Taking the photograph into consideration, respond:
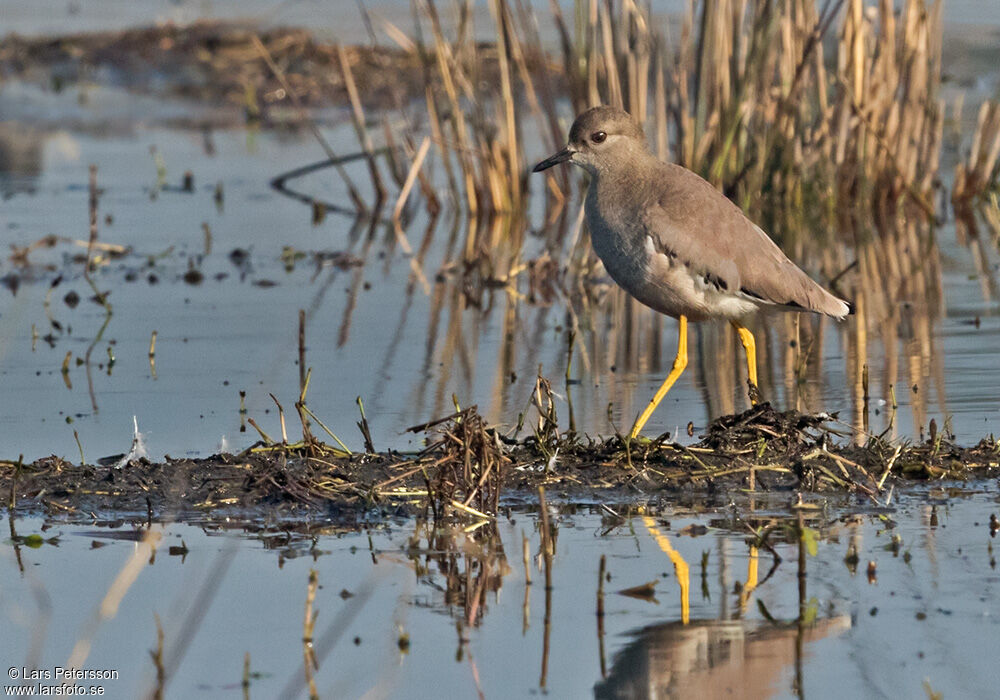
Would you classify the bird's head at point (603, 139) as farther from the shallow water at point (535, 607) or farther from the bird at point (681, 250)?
the shallow water at point (535, 607)

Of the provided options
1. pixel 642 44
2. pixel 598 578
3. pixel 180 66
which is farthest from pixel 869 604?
pixel 180 66

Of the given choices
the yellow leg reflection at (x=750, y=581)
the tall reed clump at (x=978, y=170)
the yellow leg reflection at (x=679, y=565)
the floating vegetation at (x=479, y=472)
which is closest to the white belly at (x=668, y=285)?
the floating vegetation at (x=479, y=472)

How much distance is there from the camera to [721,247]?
5977 mm

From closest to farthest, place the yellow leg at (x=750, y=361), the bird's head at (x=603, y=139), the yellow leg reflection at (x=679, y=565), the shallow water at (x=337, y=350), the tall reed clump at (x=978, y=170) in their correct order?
the yellow leg reflection at (x=679, y=565) → the yellow leg at (x=750, y=361) → the bird's head at (x=603, y=139) → the shallow water at (x=337, y=350) → the tall reed clump at (x=978, y=170)

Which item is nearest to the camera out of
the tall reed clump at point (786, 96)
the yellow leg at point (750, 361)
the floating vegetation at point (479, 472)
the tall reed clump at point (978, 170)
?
the floating vegetation at point (479, 472)

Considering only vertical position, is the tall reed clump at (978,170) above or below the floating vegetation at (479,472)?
above

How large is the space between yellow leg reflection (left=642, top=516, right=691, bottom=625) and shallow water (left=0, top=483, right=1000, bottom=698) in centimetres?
2

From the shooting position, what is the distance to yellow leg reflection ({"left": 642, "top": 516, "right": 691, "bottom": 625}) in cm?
420

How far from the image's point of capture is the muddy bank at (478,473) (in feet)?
16.9

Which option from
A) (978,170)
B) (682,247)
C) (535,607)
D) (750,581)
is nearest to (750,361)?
(682,247)

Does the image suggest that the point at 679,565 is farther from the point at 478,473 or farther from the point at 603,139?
the point at 603,139

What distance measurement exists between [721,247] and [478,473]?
1503mm

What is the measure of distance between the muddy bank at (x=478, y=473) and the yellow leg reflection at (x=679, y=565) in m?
0.36

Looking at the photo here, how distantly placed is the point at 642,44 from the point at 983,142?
3199 mm
